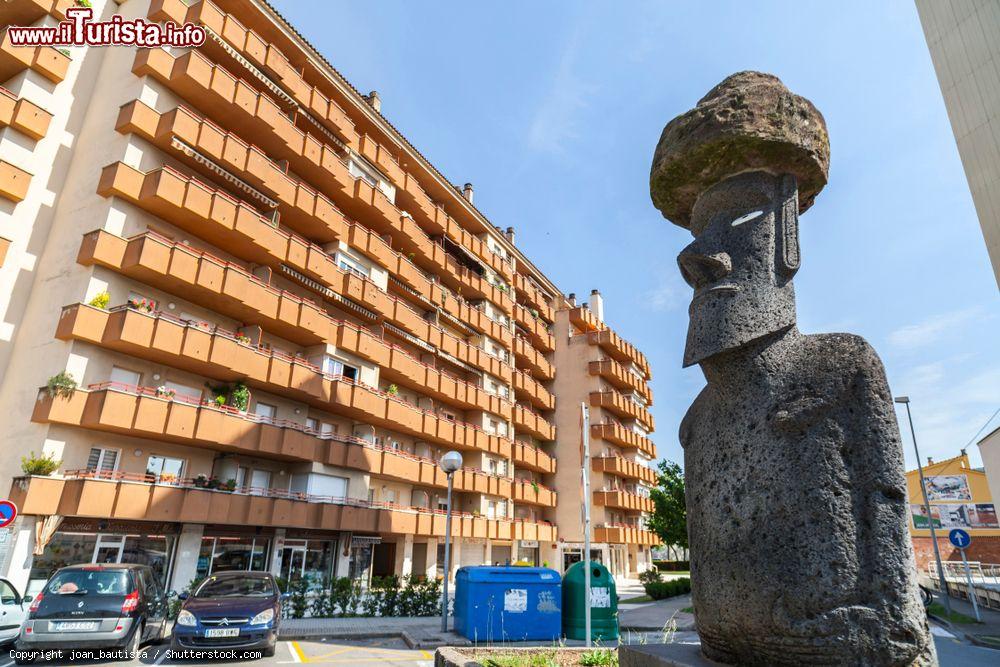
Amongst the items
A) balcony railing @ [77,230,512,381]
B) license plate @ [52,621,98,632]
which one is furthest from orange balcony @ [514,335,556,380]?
license plate @ [52,621,98,632]

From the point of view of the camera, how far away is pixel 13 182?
18797mm

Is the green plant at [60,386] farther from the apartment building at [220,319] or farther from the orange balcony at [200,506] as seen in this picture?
the orange balcony at [200,506]

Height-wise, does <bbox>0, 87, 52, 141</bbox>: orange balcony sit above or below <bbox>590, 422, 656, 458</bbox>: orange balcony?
above

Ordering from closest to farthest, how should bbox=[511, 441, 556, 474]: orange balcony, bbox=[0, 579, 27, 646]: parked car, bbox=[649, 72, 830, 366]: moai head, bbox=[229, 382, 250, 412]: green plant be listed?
bbox=[649, 72, 830, 366]: moai head < bbox=[0, 579, 27, 646]: parked car < bbox=[229, 382, 250, 412]: green plant < bbox=[511, 441, 556, 474]: orange balcony

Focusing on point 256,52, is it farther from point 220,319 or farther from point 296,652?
point 296,652

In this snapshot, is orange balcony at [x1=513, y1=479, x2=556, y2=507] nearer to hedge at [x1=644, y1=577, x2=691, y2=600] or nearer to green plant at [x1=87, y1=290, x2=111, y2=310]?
hedge at [x1=644, y1=577, x2=691, y2=600]

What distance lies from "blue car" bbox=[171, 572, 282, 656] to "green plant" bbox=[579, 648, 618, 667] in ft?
21.0

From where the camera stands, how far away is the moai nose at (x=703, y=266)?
3730 millimetres

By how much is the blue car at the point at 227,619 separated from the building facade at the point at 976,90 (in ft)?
76.9

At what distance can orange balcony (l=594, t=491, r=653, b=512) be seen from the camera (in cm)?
4328

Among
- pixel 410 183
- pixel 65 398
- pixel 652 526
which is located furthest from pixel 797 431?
pixel 652 526

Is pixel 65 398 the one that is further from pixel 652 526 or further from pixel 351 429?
pixel 652 526

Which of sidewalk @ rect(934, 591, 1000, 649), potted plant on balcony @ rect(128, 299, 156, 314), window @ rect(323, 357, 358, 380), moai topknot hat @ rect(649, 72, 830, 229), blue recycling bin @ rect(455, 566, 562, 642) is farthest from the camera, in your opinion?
window @ rect(323, 357, 358, 380)

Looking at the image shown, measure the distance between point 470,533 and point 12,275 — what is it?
22.1 m
